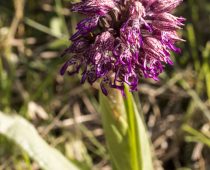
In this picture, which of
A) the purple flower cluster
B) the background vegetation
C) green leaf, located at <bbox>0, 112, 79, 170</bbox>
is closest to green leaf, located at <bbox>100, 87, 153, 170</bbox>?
the purple flower cluster

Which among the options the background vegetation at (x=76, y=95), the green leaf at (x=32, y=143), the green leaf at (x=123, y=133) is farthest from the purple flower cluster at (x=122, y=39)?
the background vegetation at (x=76, y=95)

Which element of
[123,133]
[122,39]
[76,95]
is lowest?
[76,95]

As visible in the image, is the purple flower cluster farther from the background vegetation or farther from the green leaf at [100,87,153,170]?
the background vegetation

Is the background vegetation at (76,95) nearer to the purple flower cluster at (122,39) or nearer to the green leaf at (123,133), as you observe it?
the green leaf at (123,133)

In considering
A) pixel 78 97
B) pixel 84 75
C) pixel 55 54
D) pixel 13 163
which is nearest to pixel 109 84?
pixel 84 75

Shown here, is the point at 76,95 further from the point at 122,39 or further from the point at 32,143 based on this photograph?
the point at 122,39

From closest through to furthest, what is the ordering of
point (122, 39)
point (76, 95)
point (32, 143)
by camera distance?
point (122, 39)
point (32, 143)
point (76, 95)

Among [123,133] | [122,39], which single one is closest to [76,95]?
[123,133]
